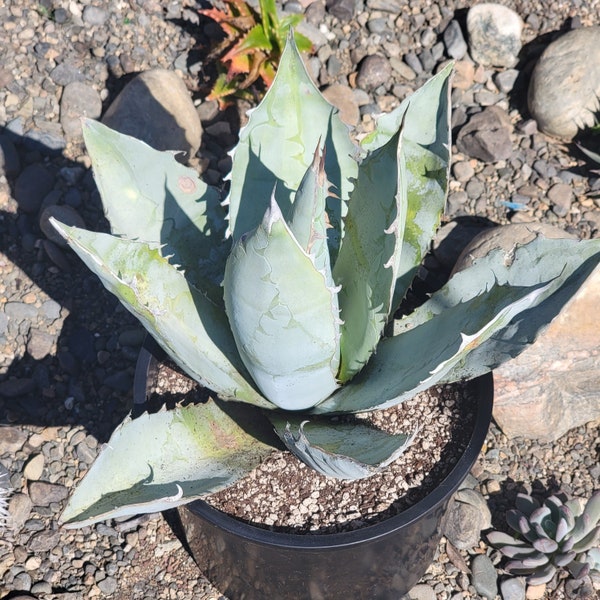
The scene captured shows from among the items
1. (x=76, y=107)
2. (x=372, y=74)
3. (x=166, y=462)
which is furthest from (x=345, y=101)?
(x=166, y=462)

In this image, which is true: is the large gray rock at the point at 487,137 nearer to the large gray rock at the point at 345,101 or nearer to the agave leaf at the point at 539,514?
the large gray rock at the point at 345,101

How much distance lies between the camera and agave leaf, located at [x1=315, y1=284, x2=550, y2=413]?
1.28 m

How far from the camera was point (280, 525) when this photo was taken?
1729mm

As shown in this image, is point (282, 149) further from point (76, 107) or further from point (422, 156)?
point (76, 107)

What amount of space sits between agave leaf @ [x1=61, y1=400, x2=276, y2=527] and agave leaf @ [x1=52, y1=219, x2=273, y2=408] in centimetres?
9

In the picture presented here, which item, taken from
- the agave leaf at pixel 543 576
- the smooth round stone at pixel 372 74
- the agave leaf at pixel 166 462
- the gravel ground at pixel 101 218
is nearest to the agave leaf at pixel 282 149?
the agave leaf at pixel 166 462

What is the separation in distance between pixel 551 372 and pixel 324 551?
95 cm

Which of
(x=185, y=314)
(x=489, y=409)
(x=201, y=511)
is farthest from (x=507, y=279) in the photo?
(x=201, y=511)

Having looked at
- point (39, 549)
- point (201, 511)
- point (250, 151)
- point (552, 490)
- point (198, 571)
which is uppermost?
point (250, 151)

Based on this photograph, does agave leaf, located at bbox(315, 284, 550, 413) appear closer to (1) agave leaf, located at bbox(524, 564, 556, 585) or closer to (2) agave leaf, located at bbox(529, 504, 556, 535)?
(2) agave leaf, located at bbox(529, 504, 556, 535)

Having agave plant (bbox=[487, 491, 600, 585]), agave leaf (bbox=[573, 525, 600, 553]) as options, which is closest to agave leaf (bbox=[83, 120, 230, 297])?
agave plant (bbox=[487, 491, 600, 585])

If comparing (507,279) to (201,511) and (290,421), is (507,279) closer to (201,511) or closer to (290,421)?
(290,421)

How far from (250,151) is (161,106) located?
1123 mm

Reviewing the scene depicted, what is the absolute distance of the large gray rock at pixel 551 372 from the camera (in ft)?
7.30
